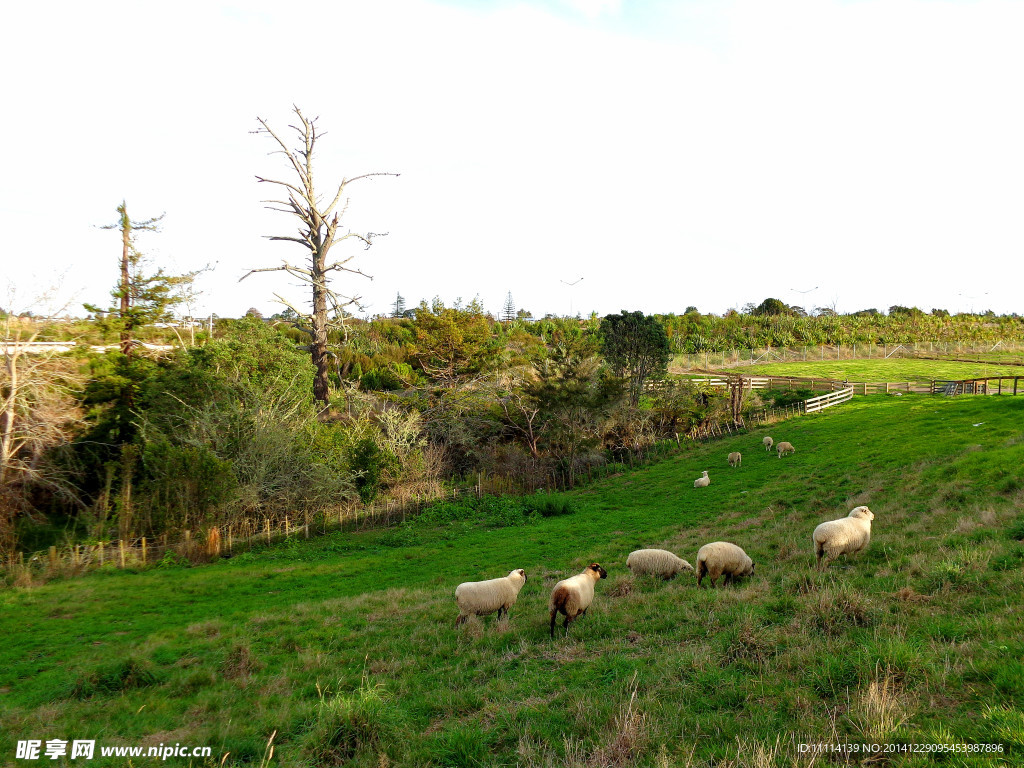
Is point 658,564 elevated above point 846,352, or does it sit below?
below

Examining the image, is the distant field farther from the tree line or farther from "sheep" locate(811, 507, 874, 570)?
"sheep" locate(811, 507, 874, 570)

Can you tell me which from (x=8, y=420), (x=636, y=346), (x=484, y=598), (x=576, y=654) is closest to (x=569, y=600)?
(x=576, y=654)

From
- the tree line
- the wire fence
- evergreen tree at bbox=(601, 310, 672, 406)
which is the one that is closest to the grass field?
the wire fence

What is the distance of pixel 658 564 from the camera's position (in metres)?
11.6

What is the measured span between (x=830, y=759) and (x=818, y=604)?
347 centimetres

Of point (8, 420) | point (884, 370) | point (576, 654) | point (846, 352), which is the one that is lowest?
point (576, 654)

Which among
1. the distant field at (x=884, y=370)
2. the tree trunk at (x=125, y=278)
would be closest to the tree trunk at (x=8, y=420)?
the tree trunk at (x=125, y=278)

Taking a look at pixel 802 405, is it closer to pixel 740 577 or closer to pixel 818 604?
pixel 740 577

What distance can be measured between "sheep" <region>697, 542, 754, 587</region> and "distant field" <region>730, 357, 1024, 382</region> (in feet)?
190

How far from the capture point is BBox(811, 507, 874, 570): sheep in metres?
10.1

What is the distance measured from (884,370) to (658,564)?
68.3 m

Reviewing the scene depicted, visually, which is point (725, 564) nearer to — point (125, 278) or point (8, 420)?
point (8, 420)

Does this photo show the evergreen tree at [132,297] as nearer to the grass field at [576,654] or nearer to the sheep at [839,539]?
the grass field at [576,654]

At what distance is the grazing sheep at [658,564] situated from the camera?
452 inches
